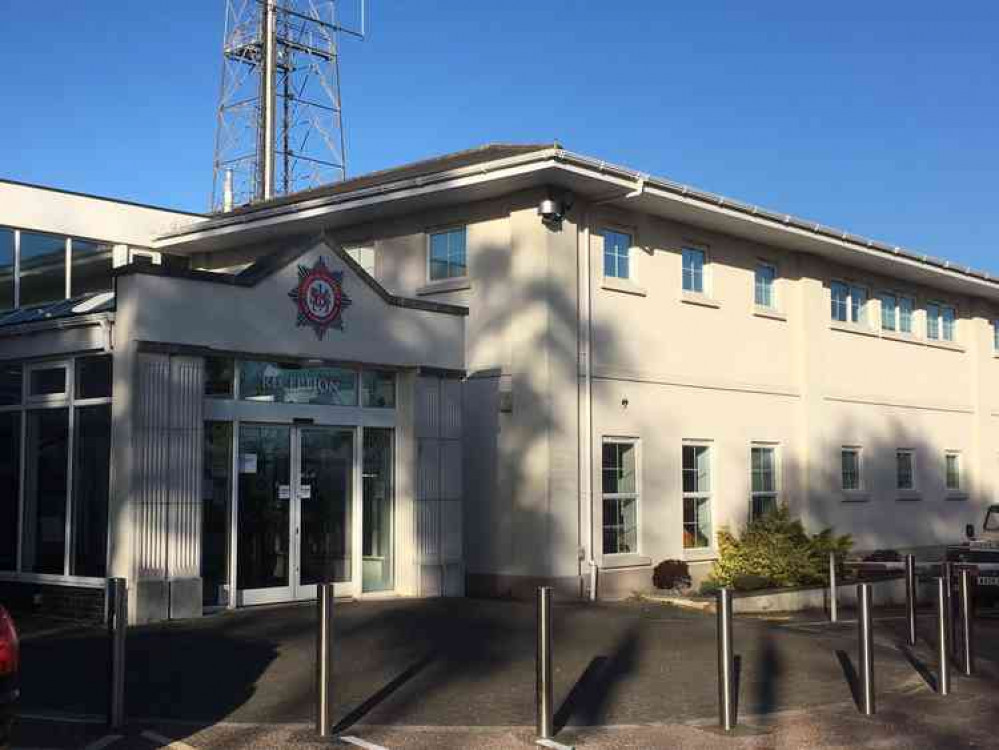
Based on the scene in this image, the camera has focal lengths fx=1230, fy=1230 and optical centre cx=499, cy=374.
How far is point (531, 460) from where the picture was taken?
17.6 m

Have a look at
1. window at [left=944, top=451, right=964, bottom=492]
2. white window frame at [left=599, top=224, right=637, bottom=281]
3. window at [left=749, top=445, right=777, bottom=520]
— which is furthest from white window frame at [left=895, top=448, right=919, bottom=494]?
white window frame at [left=599, top=224, right=637, bottom=281]

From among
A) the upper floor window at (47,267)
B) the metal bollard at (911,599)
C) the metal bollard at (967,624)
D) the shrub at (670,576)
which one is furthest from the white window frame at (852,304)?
the upper floor window at (47,267)

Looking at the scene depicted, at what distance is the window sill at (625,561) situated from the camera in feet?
59.8

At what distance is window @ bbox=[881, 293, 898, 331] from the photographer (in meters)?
25.9

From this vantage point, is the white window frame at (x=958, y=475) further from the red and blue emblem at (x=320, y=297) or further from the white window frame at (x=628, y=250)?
the red and blue emblem at (x=320, y=297)

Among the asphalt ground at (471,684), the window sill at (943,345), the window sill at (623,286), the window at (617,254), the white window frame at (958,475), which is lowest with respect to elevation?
the asphalt ground at (471,684)

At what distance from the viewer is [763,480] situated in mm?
22000

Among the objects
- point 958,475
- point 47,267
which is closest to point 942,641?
point 47,267

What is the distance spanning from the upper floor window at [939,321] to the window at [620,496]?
11.6 meters

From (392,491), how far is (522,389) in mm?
2681

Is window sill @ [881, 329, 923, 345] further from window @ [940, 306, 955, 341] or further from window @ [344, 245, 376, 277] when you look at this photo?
window @ [344, 245, 376, 277]

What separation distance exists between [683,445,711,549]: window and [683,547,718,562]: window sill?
8 cm

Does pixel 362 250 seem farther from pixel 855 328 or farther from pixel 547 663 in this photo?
pixel 547 663

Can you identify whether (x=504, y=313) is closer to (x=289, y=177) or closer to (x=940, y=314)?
(x=940, y=314)
